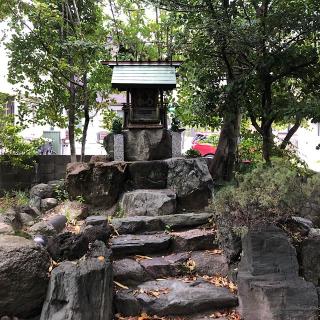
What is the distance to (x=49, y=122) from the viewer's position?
42.2 feet

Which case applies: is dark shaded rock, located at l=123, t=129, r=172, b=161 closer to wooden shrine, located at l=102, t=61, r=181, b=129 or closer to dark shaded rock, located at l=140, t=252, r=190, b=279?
wooden shrine, located at l=102, t=61, r=181, b=129

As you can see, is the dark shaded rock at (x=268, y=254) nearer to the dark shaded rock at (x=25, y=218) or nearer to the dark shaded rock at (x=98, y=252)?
the dark shaded rock at (x=98, y=252)

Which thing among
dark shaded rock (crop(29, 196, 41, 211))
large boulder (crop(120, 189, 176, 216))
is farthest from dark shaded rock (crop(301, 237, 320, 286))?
dark shaded rock (crop(29, 196, 41, 211))

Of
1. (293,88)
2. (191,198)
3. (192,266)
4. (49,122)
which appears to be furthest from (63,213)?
(293,88)

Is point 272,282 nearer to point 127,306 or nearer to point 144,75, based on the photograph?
point 127,306

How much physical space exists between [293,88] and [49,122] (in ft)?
26.8

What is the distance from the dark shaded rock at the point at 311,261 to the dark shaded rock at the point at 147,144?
17.5 ft

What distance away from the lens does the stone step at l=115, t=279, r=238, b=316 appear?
476 cm

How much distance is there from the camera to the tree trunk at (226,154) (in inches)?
423

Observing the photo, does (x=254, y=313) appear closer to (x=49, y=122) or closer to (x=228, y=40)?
(x=228, y=40)

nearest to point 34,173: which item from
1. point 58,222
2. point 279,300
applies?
point 58,222

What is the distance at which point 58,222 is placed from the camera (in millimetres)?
7438

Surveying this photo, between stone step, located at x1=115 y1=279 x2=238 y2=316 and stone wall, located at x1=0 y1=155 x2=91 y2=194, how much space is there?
8586 mm

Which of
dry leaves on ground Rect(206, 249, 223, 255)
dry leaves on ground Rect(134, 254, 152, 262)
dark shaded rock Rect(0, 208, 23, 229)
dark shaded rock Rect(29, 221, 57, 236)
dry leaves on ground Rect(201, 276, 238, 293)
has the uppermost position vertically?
dark shaded rock Rect(0, 208, 23, 229)
